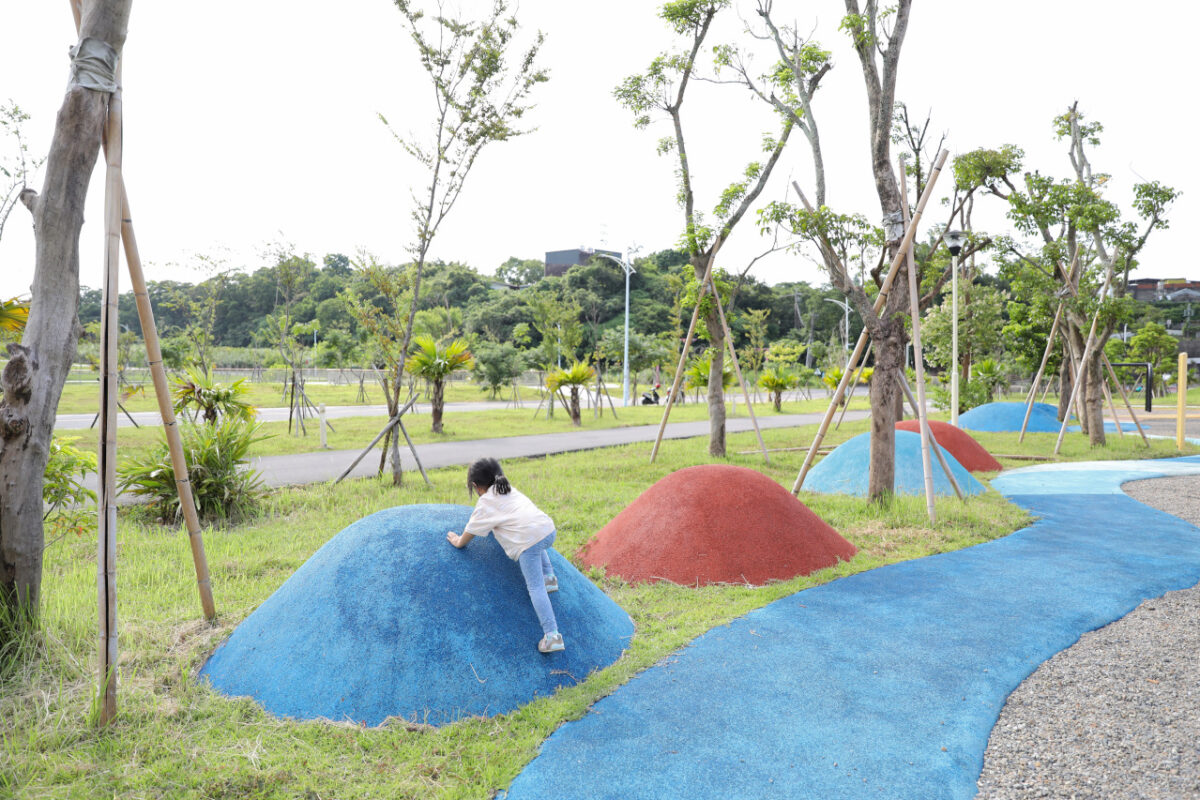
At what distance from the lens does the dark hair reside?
12.9ft

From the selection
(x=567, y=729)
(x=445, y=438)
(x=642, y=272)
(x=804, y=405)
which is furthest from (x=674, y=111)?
(x=642, y=272)

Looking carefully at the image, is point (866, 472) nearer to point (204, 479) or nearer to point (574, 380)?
point (204, 479)

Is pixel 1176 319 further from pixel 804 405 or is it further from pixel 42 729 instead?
pixel 42 729

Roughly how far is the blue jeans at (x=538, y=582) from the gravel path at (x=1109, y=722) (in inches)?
82.3

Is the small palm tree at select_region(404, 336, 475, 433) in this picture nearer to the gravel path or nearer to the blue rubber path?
the blue rubber path

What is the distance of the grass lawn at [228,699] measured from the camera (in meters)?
2.88

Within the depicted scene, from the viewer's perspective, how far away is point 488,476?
13.0 ft

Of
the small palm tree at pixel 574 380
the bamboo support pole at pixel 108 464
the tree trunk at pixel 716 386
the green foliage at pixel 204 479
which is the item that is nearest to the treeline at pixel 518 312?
the small palm tree at pixel 574 380

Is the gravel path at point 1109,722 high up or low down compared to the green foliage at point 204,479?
down

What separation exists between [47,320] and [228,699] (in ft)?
6.80

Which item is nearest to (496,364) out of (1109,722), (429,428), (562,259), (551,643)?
(429,428)

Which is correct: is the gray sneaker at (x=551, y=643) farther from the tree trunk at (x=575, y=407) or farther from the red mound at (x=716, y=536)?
the tree trunk at (x=575, y=407)

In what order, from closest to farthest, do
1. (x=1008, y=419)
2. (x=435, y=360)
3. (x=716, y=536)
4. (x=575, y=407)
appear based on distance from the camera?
(x=716, y=536) → (x=435, y=360) → (x=1008, y=419) → (x=575, y=407)

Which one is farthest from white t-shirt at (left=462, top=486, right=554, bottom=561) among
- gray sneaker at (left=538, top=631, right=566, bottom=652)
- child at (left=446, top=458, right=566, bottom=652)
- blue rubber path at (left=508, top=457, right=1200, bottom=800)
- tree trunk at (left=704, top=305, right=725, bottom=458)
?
tree trunk at (left=704, top=305, right=725, bottom=458)
